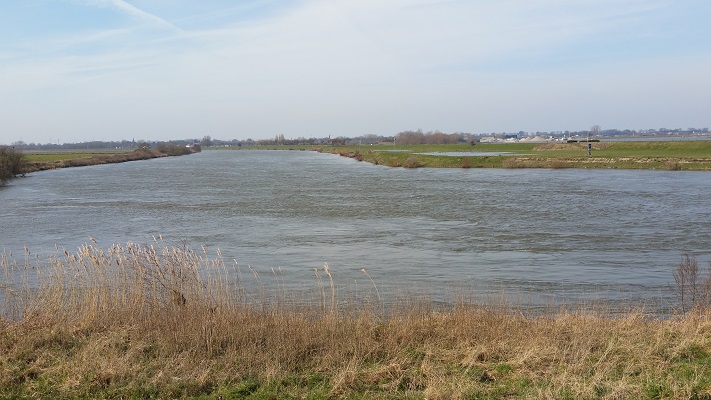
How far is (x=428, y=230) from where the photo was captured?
22.6 metres

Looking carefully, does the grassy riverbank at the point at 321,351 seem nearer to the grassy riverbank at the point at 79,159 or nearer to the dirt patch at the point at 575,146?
the grassy riverbank at the point at 79,159

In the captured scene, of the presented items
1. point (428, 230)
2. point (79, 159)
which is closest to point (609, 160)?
point (428, 230)

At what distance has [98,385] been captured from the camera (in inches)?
259

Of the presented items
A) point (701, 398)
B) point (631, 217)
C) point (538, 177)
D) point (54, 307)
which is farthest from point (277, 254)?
point (538, 177)

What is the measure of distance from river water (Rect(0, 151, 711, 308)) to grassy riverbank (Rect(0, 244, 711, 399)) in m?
2.03

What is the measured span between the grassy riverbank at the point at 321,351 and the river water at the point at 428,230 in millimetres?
2027

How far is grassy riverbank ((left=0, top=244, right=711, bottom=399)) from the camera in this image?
646cm

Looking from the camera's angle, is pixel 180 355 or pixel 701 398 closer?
pixel 701 398

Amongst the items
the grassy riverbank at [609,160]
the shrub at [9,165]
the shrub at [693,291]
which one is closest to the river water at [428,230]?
the shrub at [693,291]

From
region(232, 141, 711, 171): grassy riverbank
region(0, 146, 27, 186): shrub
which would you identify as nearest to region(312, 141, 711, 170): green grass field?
region(232, 141, 711, 171): grassy riverbank

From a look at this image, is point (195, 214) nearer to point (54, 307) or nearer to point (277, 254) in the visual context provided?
point (277, 254)

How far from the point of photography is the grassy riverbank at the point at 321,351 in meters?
6.46

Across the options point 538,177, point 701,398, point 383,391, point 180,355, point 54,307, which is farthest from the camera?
point 538,177

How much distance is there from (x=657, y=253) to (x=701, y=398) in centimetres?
1290
